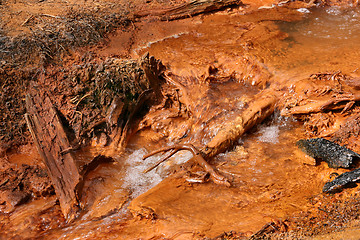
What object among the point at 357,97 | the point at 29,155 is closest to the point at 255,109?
the point at 357,97

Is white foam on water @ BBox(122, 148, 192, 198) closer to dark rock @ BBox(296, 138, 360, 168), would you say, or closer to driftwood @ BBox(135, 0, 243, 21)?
dark rock @ BBox(296, 138, 360, 168)

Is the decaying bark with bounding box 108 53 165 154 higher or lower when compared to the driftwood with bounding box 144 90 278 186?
higher

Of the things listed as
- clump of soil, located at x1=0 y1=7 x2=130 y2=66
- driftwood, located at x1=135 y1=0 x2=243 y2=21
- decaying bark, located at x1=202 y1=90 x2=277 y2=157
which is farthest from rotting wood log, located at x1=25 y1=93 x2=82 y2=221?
driftwood, located at x1=135 y1=0 x2=243 y2=21

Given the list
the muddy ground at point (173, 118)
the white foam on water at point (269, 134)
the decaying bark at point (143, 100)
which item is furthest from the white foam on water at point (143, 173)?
the white foam on water at point (269, 134)

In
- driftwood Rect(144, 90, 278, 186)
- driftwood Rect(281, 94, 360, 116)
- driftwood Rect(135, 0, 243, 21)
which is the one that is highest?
driftwood Rect(135, 0, 243, 21)

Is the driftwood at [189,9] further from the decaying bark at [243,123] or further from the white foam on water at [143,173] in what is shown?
the white foam on water at [143,173]

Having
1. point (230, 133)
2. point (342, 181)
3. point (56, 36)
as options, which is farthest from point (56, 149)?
point (342, 181)

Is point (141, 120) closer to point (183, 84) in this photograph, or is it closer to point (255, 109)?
point (183, 84)
